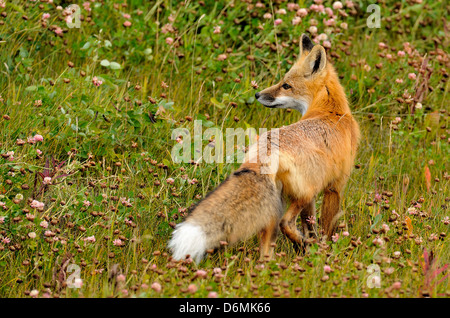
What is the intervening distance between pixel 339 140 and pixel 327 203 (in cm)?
54

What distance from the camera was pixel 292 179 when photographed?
4.27 m

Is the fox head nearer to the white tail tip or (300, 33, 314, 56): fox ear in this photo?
(300, 33, 314, 56): fox ear

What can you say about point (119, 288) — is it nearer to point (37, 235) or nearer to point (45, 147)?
point (37, 235)

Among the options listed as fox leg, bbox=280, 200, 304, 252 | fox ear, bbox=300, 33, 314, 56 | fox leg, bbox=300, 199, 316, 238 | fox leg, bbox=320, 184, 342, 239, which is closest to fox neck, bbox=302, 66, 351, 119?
fox ear, bbox=300, 33, 314, 56

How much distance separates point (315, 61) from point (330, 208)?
139 cm

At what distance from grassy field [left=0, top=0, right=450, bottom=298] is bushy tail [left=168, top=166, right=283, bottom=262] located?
0.54ft

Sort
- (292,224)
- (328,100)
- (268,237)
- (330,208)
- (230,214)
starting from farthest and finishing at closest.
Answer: (328,100)
(330,208)
(292,224)
(268,237)
(230,214)

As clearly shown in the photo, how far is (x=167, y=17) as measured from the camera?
712 cm

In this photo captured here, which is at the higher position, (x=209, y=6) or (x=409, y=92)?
(x=209, y=6)

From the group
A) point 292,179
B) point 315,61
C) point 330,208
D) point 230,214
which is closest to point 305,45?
point 315,61

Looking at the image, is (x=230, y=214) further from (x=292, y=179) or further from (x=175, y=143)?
(x=175, y=143)

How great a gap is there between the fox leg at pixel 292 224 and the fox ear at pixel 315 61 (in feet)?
5.21

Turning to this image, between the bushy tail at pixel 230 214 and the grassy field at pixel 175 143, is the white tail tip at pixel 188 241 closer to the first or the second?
the bushy tail at pixel 230 214
